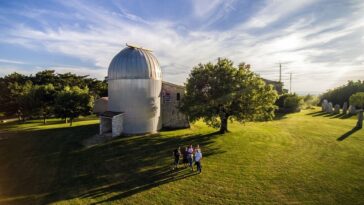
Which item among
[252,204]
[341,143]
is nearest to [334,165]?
[341,143]

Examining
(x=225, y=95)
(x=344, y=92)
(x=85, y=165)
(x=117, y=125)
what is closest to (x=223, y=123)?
(x=225, y=95)

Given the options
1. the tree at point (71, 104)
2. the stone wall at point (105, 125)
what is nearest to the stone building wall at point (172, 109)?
the stone wall at point (105, 125)

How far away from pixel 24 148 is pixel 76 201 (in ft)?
50.4

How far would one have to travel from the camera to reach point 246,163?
57.0ft

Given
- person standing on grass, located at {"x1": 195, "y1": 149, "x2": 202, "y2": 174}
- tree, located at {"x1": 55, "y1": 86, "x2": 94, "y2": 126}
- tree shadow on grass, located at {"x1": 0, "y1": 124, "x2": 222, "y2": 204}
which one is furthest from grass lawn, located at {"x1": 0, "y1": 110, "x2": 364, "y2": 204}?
tree, located at {"x1": 55, "y1": 86, "x2": 94, "y2": 126}

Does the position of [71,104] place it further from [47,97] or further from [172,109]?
[172,109]

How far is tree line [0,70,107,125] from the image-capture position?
3356 centimetres

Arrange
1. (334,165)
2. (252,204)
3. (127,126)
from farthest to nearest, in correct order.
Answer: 1. (127,126)
2. (334,165)
3. (252,204)

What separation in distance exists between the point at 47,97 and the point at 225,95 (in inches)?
1264

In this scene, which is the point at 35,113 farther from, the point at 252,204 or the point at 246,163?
the point at 252,204

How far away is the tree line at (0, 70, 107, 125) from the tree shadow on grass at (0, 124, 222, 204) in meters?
6.60

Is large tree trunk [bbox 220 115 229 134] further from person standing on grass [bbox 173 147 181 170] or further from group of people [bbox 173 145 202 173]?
person standing on grass [bbox 173 147 181 170]

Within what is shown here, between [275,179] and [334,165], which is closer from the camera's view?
[275,179]

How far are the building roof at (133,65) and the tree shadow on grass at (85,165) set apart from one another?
7.17 metres
